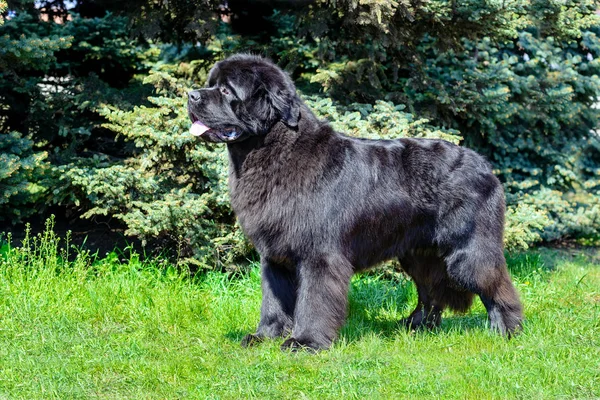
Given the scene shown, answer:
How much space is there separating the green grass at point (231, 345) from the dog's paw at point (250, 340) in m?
0.07

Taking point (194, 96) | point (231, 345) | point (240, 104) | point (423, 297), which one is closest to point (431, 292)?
point (423, 297)

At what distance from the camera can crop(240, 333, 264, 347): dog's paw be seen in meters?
4.10

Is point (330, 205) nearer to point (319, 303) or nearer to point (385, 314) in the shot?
point (319, 303)

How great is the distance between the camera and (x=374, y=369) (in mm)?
3631

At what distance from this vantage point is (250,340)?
4121 millimetres

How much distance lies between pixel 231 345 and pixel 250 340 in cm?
12

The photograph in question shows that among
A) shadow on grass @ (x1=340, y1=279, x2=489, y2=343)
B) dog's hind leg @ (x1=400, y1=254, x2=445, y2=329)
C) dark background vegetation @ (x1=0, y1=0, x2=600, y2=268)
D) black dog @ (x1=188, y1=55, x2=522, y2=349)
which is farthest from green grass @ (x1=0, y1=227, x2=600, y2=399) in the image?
dark background vegetation @ (x1=0, y1=0, x2=600, y2=268)

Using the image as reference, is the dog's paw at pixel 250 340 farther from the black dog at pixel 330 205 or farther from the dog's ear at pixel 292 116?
the dog's ear at pixel 292 116

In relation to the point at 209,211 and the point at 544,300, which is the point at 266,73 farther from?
the point at 544,300

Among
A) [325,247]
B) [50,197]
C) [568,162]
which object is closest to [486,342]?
[325,247]

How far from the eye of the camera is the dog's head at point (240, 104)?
3.92m

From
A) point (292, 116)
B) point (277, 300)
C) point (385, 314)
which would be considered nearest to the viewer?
point (292, 116)

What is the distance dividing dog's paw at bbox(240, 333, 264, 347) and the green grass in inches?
2.7

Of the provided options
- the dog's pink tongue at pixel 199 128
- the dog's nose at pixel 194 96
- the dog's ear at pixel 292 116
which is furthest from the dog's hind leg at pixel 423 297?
the dog's nose at pixel 194 96
